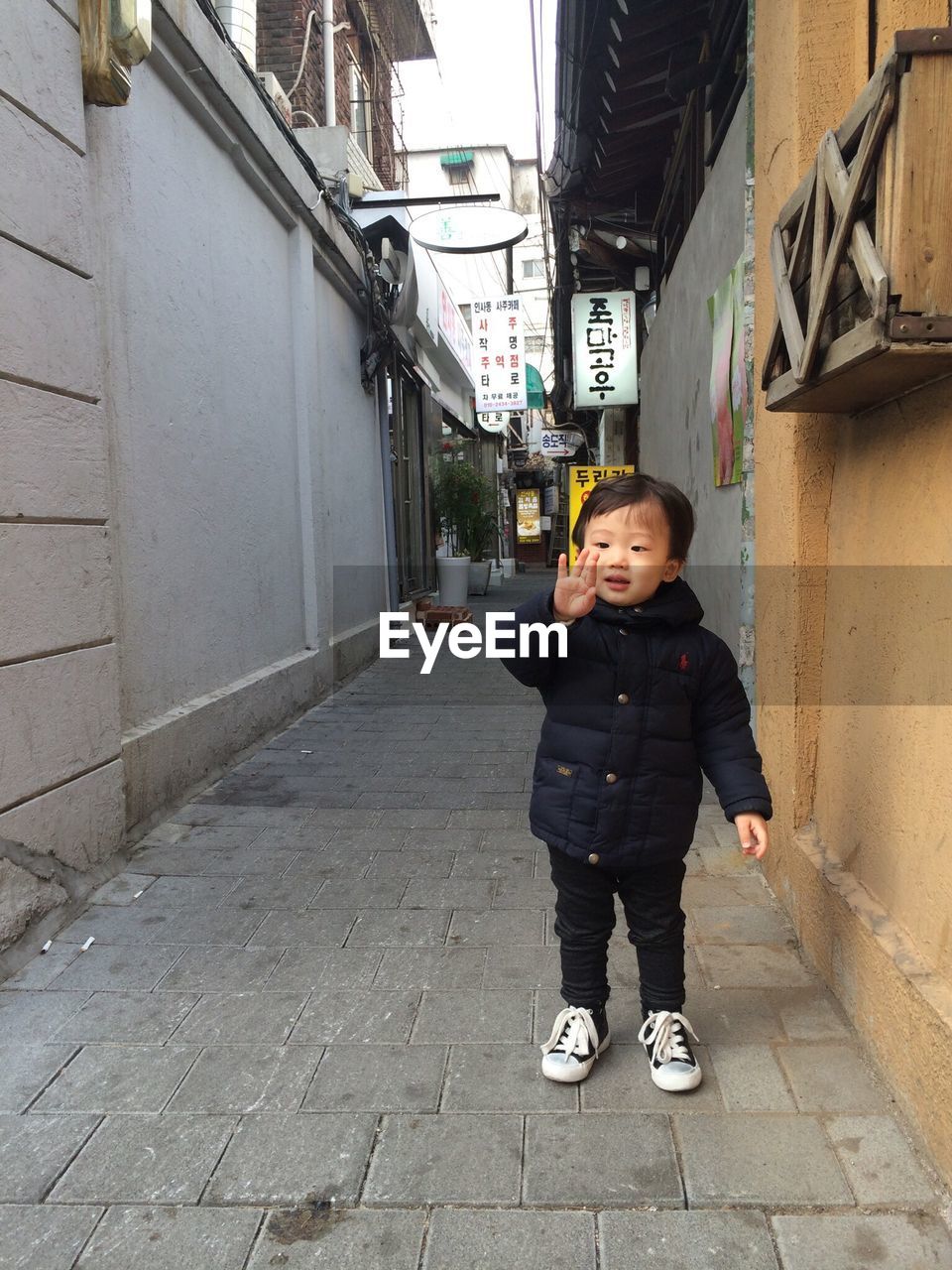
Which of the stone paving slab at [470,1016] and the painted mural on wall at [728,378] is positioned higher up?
the painted mural on wall at [728,378]

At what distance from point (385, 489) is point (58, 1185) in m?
8.71

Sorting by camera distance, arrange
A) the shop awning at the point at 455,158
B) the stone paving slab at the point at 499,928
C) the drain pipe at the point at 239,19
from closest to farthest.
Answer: the stone paving slab at the point at 499,928, the drain pipe at the point at 239,19, the shop awning at the point at 455,158

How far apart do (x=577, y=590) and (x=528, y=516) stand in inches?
1282

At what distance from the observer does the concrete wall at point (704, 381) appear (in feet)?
14.5

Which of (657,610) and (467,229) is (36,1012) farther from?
(467,229)

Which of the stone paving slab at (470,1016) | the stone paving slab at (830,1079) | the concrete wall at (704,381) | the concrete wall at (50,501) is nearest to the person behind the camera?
the stone paving slab at (830,1079)

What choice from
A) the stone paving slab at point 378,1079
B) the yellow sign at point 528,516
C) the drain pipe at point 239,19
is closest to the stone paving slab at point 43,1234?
the stone paving slab at point 378,1079

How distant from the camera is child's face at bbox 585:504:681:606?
2.05m

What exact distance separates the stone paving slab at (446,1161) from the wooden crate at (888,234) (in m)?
1.81

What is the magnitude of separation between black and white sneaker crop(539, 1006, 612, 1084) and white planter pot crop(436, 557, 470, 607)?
35.5 feet

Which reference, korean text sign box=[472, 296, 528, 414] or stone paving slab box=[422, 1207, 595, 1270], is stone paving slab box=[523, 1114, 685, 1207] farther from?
korean text sign box=[472, 296, 528, 414]

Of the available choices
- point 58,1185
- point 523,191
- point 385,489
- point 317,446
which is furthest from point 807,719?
point 523,191

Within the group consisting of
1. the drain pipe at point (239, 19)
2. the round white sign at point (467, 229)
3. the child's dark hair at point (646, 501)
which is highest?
the drain pipe at point (239, 19)

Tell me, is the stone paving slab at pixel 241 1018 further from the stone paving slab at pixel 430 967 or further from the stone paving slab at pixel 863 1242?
the stone paving slab at pixel 863 1242
